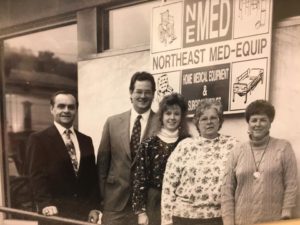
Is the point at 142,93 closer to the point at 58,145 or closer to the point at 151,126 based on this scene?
the point at 151,126

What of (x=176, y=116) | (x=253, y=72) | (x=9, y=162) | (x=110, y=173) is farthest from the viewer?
(x=9, y=162)

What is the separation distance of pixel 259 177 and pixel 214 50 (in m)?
0.63

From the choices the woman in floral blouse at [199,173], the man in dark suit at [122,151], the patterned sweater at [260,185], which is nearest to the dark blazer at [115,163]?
the man in dark suit at [122,151]

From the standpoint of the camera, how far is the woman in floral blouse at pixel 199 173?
2229mm

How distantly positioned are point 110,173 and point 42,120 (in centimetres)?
50

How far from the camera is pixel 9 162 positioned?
2.76 metres

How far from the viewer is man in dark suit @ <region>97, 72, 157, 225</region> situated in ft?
7.78

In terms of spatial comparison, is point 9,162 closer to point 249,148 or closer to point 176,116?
point 176,116

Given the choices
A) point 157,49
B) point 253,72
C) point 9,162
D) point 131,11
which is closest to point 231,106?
point 253,72

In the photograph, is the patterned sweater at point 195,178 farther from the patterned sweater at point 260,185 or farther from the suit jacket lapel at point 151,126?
the suit jacket lapel at point 151,126

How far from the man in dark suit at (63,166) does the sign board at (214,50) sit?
0.54 meters

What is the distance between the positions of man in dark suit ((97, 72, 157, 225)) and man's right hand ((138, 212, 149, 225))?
28 millimetres

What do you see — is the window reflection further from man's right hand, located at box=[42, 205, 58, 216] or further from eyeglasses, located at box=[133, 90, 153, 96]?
eyeglasses, located at box=[133, 90, 153, 96]

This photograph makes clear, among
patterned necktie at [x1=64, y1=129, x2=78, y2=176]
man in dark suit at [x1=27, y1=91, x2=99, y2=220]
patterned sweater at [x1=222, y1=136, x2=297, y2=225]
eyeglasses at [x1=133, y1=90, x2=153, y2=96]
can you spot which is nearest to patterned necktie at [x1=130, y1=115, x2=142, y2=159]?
eyeglasses at [x1=133, y1=90, x2=153, y2=96]
